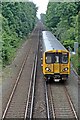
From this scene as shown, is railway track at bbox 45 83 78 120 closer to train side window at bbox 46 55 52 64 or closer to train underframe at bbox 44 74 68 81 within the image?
train underframe at bbox 44 74 68 81

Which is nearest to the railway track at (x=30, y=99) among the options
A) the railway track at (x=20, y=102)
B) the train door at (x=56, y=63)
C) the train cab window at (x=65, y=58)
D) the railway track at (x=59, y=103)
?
the railway track at (x=20, y=102)

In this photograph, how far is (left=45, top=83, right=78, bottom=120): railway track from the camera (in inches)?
558

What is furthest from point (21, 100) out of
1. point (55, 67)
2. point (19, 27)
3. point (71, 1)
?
point (19, 27)

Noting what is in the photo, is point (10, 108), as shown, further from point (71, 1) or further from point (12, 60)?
point (71, 1)

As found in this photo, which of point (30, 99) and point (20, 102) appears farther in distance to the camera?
point (30, 99)

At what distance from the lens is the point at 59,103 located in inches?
638

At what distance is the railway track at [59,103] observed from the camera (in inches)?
558

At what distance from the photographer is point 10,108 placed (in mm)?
15344

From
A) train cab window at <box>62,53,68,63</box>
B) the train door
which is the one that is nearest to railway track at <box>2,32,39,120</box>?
the train door

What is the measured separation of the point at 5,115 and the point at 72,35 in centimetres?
2394

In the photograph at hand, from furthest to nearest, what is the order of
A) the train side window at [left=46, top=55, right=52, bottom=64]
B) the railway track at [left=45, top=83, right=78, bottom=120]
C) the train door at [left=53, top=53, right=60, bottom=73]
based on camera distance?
the train side window at [left=46, top=55, right=52, bottom=64] → the train door at [left=53, top=53, right=60, bottom=73] → the railway track at [left=45, top=83, right=78, bottom=120]

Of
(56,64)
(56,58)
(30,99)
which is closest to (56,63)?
(56,64)

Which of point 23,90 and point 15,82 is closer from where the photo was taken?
point 23,90

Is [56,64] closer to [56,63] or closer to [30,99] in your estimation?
[56,63]
